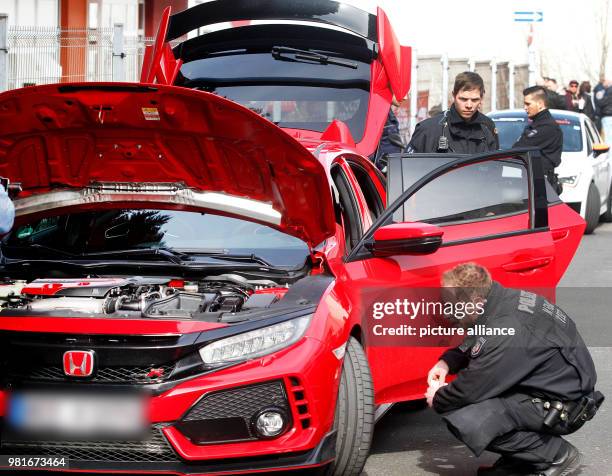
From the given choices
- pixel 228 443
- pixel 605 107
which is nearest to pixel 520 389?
pixel 228 443

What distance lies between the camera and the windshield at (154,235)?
18.7 feet

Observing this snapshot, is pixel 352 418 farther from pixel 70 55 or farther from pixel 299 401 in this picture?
pixel 70 55

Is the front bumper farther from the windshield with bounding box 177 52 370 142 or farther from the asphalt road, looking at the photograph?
the windshield with bounding box 177 52 370 142

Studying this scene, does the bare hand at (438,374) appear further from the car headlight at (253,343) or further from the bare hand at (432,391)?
the car headlight at (253,343)

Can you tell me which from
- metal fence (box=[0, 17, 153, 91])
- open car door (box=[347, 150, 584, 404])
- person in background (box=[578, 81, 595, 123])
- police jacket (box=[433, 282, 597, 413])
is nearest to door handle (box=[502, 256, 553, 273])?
open car door (box=[347, 150, 584, 404])

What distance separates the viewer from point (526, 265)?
582 cm

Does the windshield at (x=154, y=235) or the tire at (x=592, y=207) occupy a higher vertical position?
the windshield at (x=154, y=235)

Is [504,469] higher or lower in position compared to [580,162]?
lower

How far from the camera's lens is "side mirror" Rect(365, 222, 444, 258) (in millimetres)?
5285

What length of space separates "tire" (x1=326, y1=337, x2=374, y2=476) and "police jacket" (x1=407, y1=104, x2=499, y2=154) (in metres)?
3.78

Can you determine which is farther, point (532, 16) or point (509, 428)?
point (532, 16)

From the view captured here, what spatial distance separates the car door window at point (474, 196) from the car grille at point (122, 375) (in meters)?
1.90

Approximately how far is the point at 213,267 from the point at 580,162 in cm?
1118

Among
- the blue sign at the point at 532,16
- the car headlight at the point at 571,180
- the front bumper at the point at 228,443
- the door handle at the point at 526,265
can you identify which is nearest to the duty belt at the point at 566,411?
the door handle at the point at 526,265
